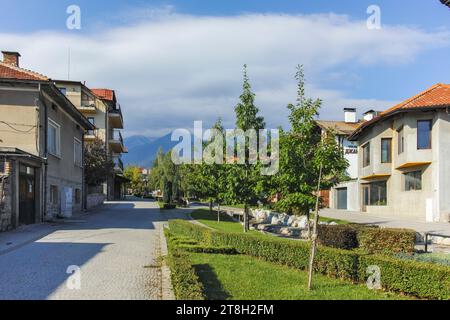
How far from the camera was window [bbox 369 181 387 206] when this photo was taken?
106ft

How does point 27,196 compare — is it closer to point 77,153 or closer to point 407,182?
point 77,153

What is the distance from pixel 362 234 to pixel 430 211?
12.4m

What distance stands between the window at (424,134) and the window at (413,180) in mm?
1861

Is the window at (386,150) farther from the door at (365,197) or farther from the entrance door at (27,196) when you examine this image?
the entrance door at (27,196)

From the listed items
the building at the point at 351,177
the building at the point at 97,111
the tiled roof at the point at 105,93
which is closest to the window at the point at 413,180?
the building at the point at 351,177

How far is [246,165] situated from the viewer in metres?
20.9

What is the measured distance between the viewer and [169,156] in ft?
183


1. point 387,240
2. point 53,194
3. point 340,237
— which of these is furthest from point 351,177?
point 53,194

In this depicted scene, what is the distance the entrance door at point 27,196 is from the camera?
Answer: 17922mm

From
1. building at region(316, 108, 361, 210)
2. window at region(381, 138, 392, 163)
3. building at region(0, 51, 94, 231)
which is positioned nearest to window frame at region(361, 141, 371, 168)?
building at region(316, 108, 361, 210)

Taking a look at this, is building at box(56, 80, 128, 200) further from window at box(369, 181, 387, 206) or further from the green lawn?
the green lawn

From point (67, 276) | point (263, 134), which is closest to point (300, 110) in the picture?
point (67, 276)
